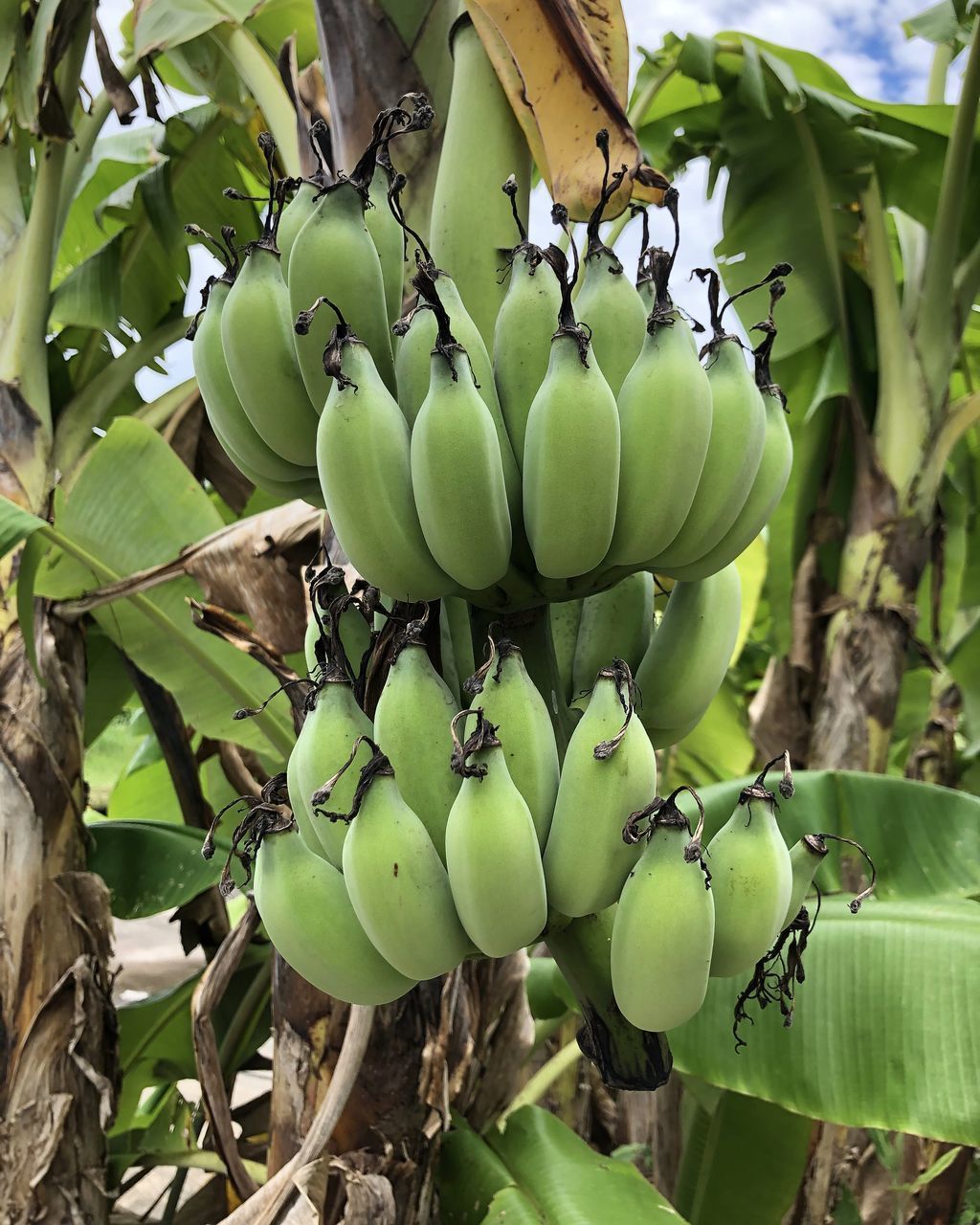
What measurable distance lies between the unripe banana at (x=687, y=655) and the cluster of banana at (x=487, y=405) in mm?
28

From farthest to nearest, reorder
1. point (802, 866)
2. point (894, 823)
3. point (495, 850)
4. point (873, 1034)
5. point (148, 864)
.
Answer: point (148, 864) → point (894, 823) → point (873, 1034) → point (802, 866) → point (495, 850)

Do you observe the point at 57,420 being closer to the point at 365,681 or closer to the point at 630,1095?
the point at 365,681

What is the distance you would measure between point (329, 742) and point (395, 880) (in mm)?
87

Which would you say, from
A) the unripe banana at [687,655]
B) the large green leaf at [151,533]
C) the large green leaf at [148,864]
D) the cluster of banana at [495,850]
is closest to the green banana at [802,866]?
the cluster of banana at [495,850]

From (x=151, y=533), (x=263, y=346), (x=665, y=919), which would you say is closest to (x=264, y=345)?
(x=263, y=346)

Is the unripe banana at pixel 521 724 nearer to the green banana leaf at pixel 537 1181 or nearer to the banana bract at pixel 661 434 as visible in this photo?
the banana bract at pixel 661 434

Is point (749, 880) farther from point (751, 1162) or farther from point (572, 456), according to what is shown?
point (751, 1162)

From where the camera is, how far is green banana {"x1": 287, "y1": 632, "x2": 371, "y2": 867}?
1.70ft

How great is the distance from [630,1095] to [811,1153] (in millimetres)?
575

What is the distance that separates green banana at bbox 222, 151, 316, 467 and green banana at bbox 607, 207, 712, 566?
18cm

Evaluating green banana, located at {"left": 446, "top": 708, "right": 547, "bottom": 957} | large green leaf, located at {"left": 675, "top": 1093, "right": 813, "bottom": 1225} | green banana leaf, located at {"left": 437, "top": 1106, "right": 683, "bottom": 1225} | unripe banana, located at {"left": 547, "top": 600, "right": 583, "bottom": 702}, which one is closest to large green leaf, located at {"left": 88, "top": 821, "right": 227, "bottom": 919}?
green banana leaf, located at {"left": 437, "top": 1106, "right": 683, "bottom": 1225}

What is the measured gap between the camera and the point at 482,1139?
94 cm

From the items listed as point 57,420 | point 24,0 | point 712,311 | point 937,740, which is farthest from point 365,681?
point 937,740

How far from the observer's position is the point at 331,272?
52 centimetres
